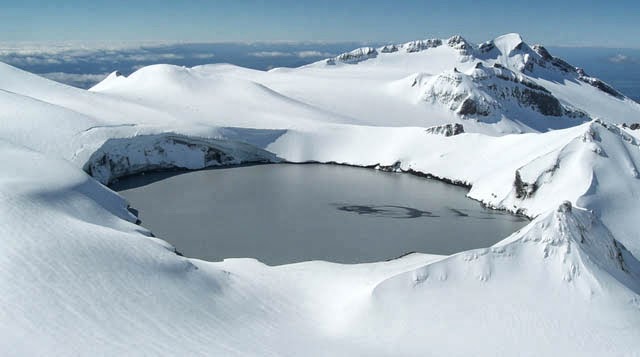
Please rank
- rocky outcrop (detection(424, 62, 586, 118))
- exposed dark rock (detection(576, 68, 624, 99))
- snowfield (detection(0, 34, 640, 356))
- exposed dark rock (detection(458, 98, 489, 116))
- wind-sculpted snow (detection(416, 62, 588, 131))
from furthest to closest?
exposed dark rock (detection(576, 68, 624, 99)) < rocky outcrop (detection(424, 62, 586, 118)) < wind-sculpted snow (detection(416, 62, 588, 131)) < exposed dark rock (detection(458, 98, 489, 116)) < snowfield (detection(0, 34, 640, 356))

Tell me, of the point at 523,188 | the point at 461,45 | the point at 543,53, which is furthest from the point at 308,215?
the point at 543,53

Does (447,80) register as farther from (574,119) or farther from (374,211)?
(374,211)

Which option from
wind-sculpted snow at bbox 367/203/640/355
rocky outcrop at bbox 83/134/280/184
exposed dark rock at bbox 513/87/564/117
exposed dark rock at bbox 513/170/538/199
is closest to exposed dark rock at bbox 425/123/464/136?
exposed dark rock at bbox 513/170/538/199

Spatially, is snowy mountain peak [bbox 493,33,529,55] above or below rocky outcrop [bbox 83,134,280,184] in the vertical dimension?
above

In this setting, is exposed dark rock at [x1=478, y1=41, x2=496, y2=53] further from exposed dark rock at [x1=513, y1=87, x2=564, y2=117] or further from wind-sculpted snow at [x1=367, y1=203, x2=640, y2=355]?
wind-sculpted snow at [x1=367, y1=203, x2=640, y2=355]

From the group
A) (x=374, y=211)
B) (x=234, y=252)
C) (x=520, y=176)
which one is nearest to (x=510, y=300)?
(x=234, y=252)
